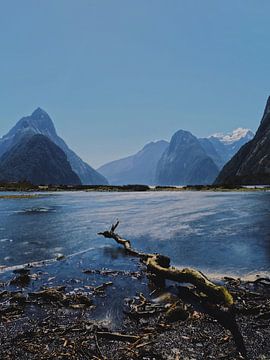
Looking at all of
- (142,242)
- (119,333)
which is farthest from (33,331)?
(142,242)

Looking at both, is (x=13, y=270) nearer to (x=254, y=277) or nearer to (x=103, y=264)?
(x=103, y=264)

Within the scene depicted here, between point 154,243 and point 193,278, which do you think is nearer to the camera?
point 193,278

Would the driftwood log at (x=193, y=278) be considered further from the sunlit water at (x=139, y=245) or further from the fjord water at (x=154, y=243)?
the fjord water at (x=154, y=243)

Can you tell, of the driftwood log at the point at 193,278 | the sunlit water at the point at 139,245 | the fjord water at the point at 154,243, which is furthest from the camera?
the fjord water at the point at 154,243

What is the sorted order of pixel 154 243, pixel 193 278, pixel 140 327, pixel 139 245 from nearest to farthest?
pixel 140 327 < pixel 193 278 < pixel 139 245 < pixel 154 243

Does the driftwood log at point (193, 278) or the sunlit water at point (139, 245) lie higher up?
the driftwood log at point (193, 278)

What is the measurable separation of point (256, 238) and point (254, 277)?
13.9 metres

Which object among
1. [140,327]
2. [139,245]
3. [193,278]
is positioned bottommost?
[139,245]

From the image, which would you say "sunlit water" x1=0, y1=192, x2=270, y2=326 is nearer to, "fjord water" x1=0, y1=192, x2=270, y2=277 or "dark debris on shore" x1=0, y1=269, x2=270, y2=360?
"fjord water" x1=0, y1=192, x2=270, y2=277

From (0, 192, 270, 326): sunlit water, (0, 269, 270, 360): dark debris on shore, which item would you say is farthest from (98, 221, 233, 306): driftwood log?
(0, 192, 270, 326): sunlit water

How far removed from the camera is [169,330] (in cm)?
1154

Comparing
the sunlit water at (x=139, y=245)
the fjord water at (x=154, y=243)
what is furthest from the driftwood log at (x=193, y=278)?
the fjord water at (x=154, y=243)

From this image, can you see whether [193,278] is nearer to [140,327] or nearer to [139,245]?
[140,327]

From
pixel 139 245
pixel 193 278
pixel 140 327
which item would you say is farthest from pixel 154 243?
pixel 140 327
